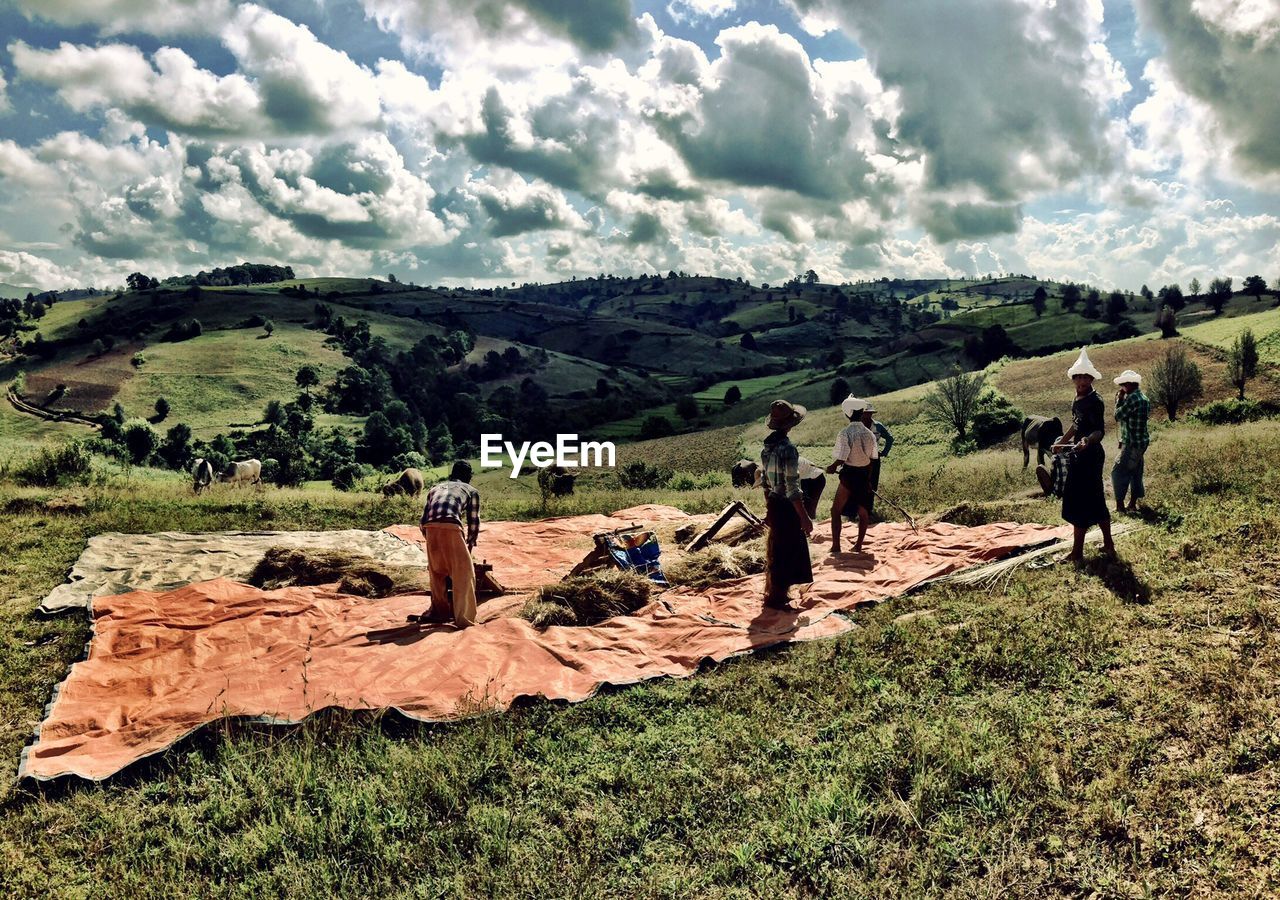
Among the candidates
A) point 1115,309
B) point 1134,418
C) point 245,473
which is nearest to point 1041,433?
point 1134,418

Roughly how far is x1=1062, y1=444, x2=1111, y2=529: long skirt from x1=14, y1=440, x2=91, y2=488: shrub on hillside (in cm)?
2153

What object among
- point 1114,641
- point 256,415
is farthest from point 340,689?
point 256,415

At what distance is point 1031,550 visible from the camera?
884cm

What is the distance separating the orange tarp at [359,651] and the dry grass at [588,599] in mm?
283

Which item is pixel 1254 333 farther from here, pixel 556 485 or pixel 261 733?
pixel 261 733

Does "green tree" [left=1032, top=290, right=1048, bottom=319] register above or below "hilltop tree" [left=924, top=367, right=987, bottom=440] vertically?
above

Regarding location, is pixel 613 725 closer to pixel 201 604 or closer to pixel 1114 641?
pixel 1114 641

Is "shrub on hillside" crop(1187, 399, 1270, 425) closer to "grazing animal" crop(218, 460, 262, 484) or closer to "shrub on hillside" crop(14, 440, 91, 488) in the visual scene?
"grazing animal" crop(218, 460, 262, 484)

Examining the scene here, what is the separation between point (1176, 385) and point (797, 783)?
41249 mm

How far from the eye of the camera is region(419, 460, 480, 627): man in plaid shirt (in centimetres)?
803

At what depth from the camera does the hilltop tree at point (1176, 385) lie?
1377 inches

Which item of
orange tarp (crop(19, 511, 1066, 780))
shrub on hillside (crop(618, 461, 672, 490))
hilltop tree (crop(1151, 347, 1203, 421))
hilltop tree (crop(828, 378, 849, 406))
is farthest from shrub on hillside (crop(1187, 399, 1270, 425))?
hilltop tree (crop(828, 378, 849, 406))

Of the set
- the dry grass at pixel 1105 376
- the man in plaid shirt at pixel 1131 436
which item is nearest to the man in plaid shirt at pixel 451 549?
the man in plaid shirt at pixel 1131 436

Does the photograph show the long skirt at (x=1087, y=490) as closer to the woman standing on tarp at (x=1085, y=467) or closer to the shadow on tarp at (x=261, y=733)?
the woman standing on tarp at (x=1085, y=467)
